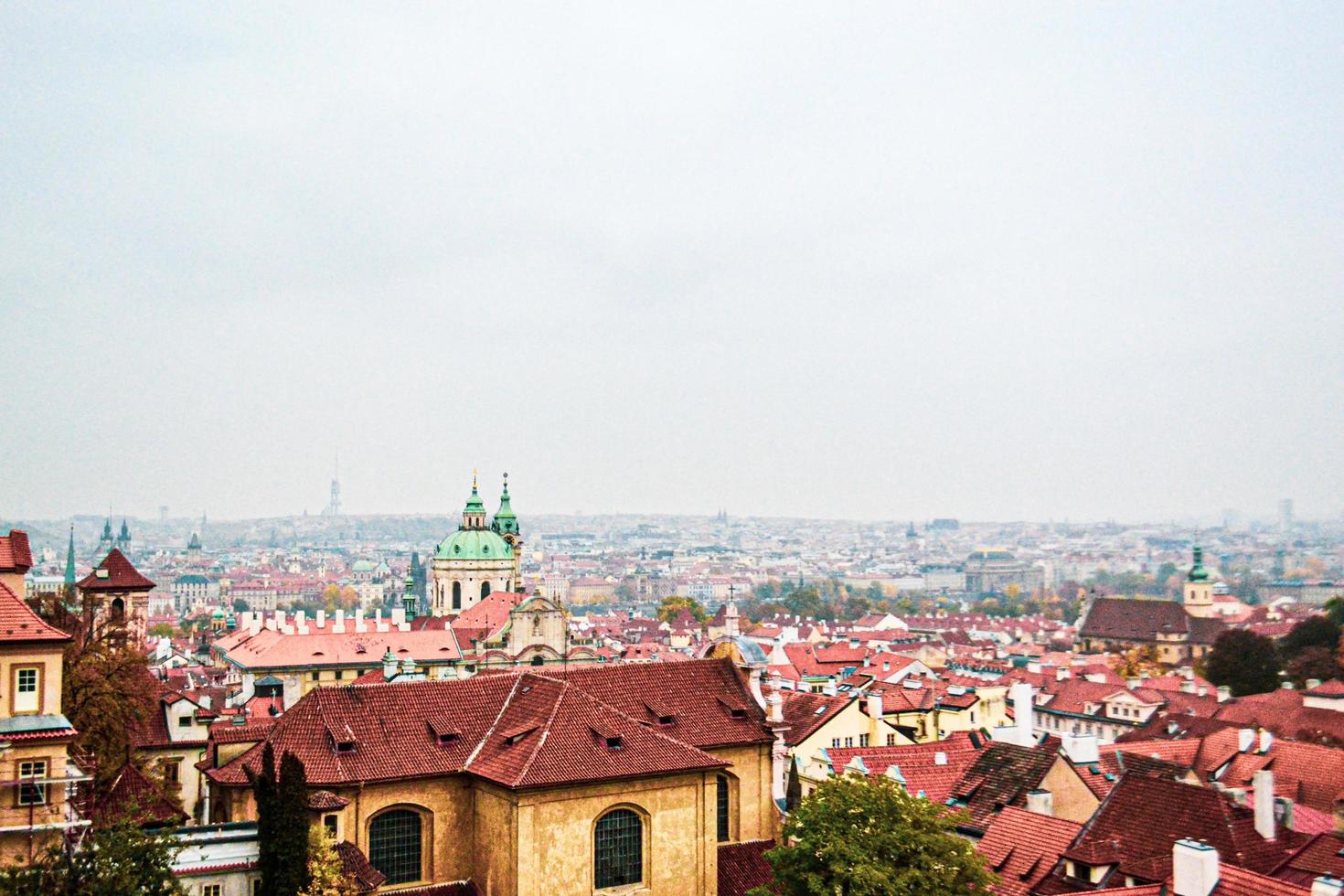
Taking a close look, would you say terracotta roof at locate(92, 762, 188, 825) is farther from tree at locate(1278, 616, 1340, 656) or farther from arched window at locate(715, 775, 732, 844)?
tree at locate(1278, 616, 1340, 656)

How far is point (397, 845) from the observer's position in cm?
3328

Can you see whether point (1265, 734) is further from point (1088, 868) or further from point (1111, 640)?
point (1111, 640)

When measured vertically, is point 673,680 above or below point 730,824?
above

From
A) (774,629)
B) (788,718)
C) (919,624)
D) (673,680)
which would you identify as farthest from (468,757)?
(919,624)

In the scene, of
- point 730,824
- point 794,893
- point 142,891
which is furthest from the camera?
point 730,824

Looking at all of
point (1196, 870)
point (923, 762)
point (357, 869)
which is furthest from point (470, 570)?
point (1196, 870)

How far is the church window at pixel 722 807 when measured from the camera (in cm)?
3847

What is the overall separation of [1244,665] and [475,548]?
255 ft

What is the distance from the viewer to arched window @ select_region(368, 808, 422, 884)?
3303cm

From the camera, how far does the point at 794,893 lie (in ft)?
96.2

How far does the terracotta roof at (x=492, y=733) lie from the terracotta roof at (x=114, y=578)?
30.3 meters

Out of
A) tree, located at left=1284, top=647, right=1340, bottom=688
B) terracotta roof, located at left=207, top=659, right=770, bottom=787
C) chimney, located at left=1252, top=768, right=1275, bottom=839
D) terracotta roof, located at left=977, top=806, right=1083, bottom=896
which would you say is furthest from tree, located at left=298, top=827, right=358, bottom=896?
tree, located at left=1284, top=647, right=1340, bottom=688

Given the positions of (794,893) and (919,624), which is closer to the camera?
(794,893)

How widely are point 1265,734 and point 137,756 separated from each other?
43156 millimetres
